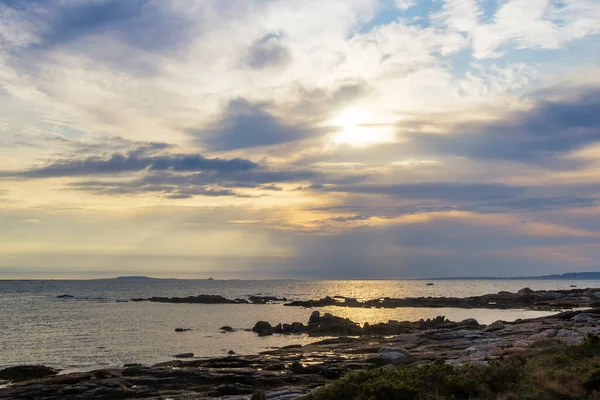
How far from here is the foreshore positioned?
1114 inches

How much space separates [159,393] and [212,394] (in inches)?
124

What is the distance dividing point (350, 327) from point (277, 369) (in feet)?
91.0

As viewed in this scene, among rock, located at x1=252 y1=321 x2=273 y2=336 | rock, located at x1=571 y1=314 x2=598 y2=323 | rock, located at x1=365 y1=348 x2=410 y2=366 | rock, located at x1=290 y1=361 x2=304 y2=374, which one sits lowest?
rock, located at x1=252 y1=321 x2=273 y2=336

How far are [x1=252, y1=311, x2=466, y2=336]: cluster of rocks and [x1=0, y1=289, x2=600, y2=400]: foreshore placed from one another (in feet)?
25.2

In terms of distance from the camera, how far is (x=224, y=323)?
78.9 meters

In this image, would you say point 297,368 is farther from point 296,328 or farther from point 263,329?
point 296,328

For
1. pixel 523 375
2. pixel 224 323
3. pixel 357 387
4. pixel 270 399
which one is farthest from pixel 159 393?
pixel 224 323

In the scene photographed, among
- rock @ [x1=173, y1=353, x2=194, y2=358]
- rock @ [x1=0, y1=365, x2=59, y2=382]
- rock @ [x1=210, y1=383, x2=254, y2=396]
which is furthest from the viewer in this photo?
rock @ [x1=173, y1=353, x2=194, y2=358]

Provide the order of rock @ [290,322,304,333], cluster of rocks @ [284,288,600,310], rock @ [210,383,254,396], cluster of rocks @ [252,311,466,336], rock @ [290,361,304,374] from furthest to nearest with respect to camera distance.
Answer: cluster of rocks @ [284,288,600,310]
rock @ [290,322,304,333]
cluster of rocks @ [252,311,466,336]
rock @ [290,361,304,374]
rock @ [210,383,254,396]

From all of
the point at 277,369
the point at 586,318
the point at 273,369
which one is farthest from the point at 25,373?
the point at 586,318

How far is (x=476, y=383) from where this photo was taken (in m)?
18.1

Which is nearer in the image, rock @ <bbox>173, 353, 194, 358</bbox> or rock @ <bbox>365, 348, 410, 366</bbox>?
rock @ <bbox>365, 348, 410, 366</bbox>

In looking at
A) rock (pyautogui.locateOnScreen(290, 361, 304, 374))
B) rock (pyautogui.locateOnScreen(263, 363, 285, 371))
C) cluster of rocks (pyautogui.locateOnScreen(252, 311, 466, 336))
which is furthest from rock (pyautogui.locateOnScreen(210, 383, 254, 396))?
cluster of rocks (pyautogui.locateOnScreen(252, 311, 466, 336))

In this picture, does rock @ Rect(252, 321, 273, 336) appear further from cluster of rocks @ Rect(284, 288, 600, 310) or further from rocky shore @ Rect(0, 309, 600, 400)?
cluster of rocks @ Rect(284, 288, 600, 310)
